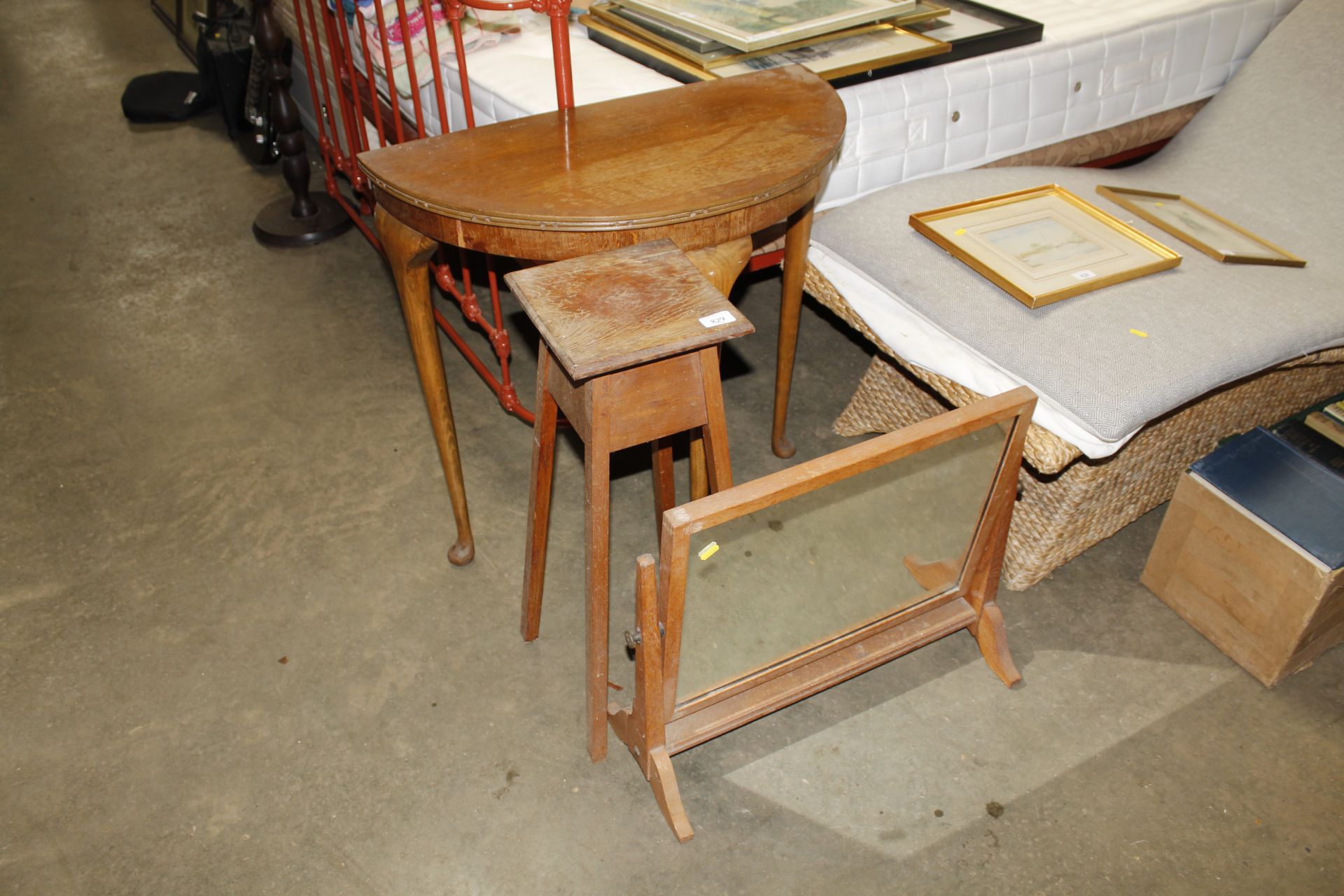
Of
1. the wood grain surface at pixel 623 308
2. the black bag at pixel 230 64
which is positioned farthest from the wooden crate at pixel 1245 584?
the black bag at pixel 230 64

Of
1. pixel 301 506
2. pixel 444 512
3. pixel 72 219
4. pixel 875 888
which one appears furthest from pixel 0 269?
pixel 875 888

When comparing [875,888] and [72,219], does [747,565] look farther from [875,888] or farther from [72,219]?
[72,219]

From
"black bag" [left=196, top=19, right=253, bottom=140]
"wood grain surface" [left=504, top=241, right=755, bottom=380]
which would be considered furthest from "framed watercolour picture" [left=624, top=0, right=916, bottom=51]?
"black bag" [left=196, top=19, right=253, bottom=140]

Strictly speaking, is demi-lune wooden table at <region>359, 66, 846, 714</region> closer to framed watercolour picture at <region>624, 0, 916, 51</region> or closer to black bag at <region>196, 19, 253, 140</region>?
framed watercolour picture at <region>624, 0, 916, 51</region>

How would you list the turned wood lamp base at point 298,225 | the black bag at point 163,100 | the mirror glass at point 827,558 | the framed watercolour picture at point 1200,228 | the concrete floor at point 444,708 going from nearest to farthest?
1. the mirror glass at point 827,558
2. the concrete floor at point 444,708
3. the framed watercolour picture at point 1200,228
4. the turned wood lamp base at point 298,225
5. the black bag at point 163,100

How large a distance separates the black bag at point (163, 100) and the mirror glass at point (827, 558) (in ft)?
9.84

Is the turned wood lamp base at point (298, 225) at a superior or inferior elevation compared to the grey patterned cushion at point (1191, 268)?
inferior

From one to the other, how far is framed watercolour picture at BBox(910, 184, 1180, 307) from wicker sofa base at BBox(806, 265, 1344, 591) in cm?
20

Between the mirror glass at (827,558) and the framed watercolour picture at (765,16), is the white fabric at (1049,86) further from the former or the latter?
the mirror glass at (827,558)

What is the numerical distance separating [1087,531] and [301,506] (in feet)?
4.91

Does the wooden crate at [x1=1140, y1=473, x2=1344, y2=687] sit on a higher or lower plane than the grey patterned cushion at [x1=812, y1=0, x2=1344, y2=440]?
lower

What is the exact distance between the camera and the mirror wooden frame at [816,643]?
1.18 meters

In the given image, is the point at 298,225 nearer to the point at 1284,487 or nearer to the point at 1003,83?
the point at 1003,83

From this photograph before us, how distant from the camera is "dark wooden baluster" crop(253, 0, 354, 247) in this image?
239cm
